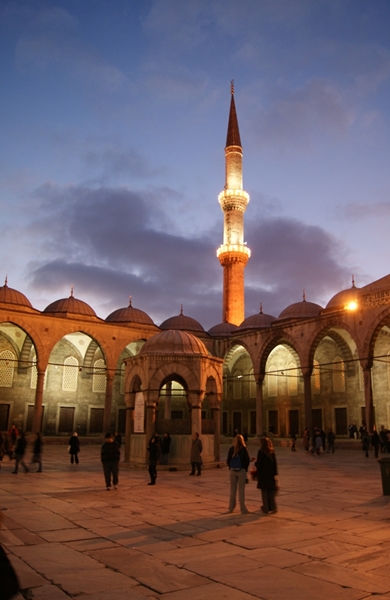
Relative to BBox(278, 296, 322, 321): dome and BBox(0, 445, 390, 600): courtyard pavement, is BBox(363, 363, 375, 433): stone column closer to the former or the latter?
BBox(278, 296, 322, 321): dome

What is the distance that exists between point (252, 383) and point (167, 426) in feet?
61.0

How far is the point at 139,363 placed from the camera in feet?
45.8

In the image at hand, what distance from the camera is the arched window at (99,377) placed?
3022cm

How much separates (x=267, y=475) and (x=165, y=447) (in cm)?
645

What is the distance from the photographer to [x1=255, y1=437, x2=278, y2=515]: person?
677cm

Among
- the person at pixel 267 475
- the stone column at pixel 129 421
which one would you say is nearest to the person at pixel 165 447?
the stone column at pixel 129 421

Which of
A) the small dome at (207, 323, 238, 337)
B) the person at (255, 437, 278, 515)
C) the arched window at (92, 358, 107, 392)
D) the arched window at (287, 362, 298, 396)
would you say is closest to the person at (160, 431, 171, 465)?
the person at (255, 437, 278, 515)

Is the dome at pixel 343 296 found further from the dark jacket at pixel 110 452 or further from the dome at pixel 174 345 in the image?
the dark jacket at pixel 110 452

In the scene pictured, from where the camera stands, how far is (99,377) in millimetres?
30422

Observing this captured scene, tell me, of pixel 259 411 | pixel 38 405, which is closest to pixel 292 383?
pixel 259 411

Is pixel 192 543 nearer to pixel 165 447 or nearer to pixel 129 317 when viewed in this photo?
pixel 165 447

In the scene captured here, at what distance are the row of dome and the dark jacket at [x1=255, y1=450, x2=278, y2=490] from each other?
1931 cm

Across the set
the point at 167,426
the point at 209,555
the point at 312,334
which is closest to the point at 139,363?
the point at 167,426

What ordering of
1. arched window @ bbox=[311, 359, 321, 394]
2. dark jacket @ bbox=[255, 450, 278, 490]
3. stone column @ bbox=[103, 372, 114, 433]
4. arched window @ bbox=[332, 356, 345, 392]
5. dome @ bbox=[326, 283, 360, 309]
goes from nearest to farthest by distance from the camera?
dark jacket @ bbox=[255, 450, 278, 490] → stone column @ bbox=[103, 372, 114, 433] → dome @ bbox=[326, 283, 360, 309] → arched window @ bbox=[332, 356, 345, 392] → arched window @ bbox=[311, 359, 321, 394]
